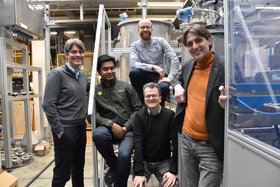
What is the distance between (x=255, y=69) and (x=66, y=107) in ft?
4.85

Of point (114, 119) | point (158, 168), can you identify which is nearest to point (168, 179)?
point (158, 168)

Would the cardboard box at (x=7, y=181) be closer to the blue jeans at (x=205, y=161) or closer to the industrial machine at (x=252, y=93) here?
the blue jeans at (x=205, y=161)

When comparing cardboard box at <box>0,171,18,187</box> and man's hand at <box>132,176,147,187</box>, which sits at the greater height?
man's hand at <box>132,176,147,187</box>

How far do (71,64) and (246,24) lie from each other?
4.68 ft

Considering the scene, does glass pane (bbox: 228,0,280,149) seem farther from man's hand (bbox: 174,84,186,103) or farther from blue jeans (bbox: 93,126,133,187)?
blue jeans (bbox: 93,126,133,187)

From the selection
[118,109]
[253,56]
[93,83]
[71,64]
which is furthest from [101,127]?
[253,56]

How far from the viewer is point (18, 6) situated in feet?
12.0

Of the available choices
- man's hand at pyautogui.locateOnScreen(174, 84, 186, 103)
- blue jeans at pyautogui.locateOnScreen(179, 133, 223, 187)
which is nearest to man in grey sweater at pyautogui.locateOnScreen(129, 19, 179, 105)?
man's hand at pyautogui.locateOnScreen(174, 84, 186, 103)

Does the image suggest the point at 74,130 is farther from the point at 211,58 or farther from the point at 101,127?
the point at 211,58

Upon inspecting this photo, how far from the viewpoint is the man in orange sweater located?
1425 mm

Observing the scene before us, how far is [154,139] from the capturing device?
1977 millimetres

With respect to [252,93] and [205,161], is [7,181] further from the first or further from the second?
[252,93]

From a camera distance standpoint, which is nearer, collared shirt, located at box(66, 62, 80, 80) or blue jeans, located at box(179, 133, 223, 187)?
blue jeans, located at box(179, 133, 223, 187)

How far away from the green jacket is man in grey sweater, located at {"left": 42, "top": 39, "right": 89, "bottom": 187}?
17 centimetres
